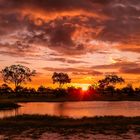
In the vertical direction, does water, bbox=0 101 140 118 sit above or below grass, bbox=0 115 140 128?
above

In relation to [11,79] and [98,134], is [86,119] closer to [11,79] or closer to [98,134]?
[98,134]

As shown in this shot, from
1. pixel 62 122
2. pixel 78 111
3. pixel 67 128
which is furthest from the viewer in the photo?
pixel 78 111

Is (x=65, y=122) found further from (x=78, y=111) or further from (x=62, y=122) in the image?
(x=78, y=111)

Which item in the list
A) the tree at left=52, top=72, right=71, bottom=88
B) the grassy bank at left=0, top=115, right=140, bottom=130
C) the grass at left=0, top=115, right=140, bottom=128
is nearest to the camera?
the grassy bank at left=0, top=115, right=140, bottom=130

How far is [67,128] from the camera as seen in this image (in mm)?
37781

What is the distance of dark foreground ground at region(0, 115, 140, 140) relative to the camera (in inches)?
1280

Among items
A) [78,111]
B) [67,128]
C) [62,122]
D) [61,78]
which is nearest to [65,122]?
[62,122]

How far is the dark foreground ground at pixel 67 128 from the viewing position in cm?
3250

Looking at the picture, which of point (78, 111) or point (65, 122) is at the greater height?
point (78, 111)

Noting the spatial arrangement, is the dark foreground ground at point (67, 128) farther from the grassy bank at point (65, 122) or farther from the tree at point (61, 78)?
the tree at point (61, 78)

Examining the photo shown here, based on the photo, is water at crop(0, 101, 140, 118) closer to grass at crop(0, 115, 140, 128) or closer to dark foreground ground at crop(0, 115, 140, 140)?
grass at crop(0, 115, 140, 128)

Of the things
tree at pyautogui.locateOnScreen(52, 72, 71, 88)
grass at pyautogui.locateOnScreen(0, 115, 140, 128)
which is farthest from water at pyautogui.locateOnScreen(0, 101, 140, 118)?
tree at pyautogui.locateOnScreen(52, 72, 71, 88)

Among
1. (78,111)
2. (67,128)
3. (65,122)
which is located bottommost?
(67,128)

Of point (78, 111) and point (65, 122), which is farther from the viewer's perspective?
point (78, 111)
